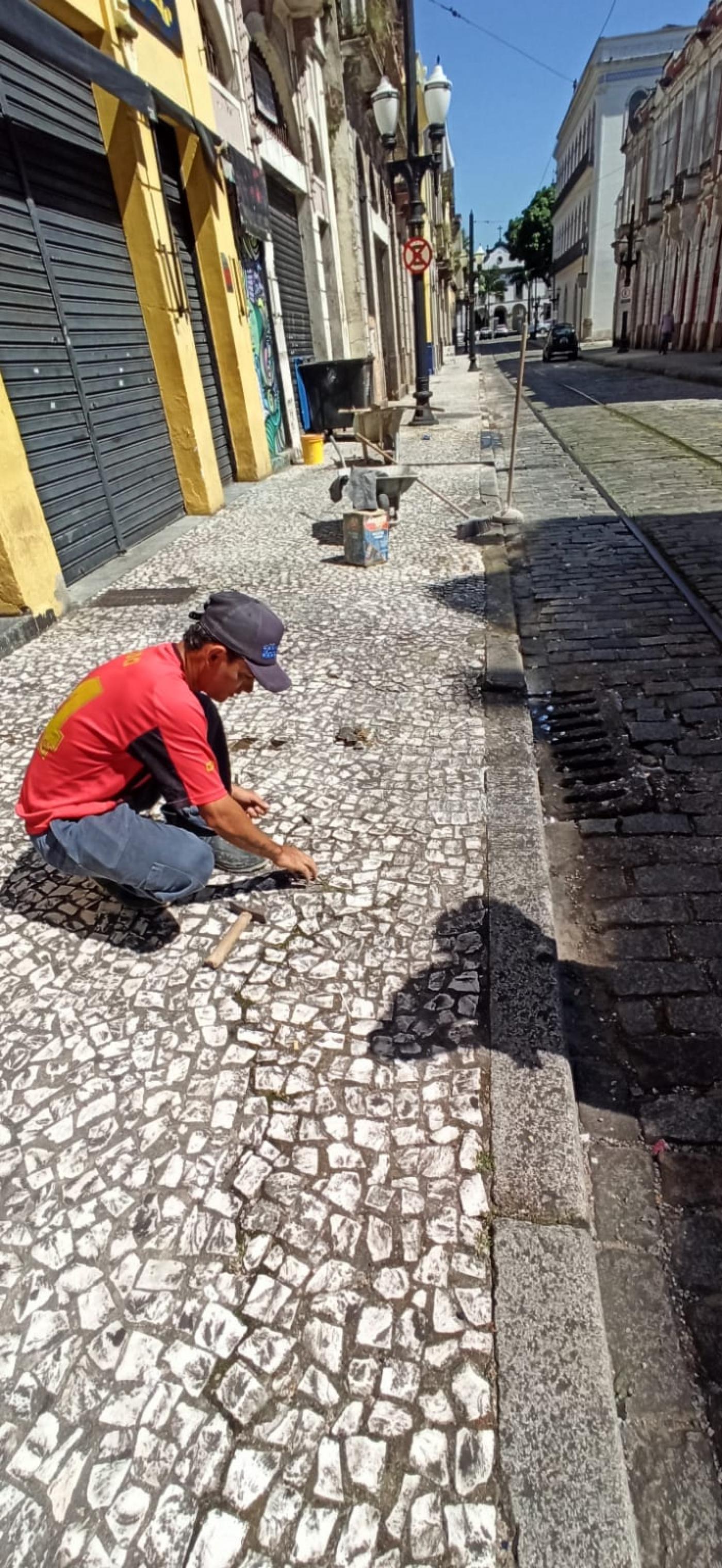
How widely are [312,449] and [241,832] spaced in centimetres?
1316

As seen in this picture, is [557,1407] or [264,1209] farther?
[264,1209]

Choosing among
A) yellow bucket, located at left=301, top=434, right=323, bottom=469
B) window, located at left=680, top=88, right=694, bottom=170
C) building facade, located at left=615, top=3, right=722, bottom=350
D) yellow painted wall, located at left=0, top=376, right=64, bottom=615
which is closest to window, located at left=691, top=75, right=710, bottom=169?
building facade, located at left=615, top=3, right=722, bottom=350

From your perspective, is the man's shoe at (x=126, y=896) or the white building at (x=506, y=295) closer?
the man's shoe at (x=126, y=896)

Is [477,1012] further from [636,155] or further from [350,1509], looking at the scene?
[636,155]

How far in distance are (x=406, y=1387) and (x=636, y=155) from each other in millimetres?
53564

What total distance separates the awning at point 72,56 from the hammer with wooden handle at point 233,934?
6.24m

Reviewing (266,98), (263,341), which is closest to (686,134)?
(266,98)

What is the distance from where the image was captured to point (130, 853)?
2879mm

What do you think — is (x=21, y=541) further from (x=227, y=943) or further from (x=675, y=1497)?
(x=675, y=1497)

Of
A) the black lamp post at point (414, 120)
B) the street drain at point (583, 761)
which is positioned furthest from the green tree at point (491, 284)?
the street drain at point (583, 761)

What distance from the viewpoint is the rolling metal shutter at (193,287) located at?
9438 millimetres

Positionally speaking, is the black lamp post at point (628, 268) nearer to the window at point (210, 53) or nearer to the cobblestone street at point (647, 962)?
the window at point (210, 53)

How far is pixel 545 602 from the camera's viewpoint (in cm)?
672

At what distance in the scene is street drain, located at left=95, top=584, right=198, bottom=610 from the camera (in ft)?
23.1
